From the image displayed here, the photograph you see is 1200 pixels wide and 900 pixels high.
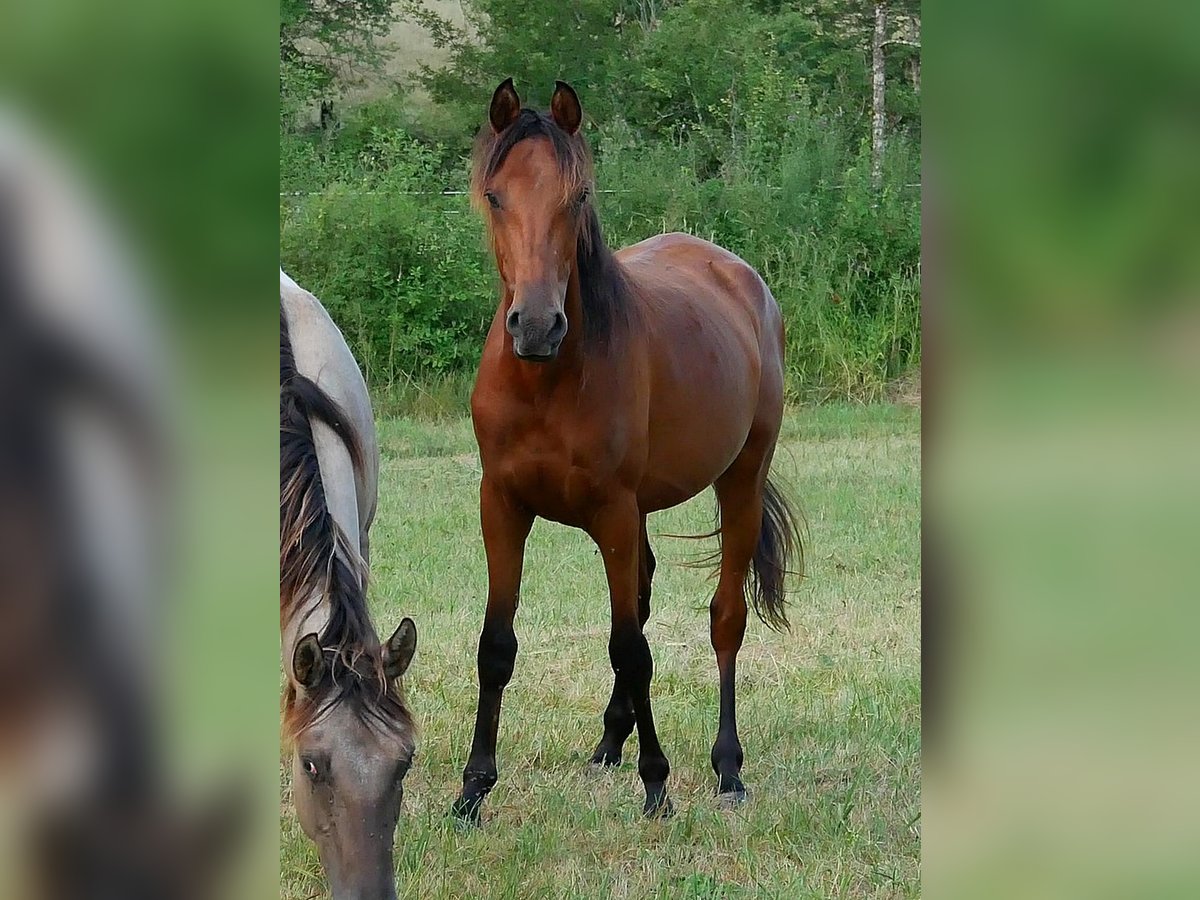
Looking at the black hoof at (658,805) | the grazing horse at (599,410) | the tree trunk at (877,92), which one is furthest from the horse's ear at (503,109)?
the tree trunk at (877,92)

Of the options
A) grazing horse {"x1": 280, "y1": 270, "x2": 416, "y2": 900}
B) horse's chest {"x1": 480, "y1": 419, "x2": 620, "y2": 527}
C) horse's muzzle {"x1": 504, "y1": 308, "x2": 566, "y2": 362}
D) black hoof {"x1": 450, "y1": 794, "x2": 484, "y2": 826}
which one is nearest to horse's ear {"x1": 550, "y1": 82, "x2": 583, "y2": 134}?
horse's muzzle {"x1": 504, "y1": 308, "x2": 566, "y2": 362}

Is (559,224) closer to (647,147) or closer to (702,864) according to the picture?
(702,864)

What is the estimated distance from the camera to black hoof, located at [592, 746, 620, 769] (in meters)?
3.40

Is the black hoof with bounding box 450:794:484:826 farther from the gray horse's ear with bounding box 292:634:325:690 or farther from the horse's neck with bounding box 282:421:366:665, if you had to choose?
the gray horse's ear with bounding box 292:634:325:690

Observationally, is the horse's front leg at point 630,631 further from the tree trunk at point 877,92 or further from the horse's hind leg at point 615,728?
the tree trunk at point 877,92

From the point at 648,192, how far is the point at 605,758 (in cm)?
457

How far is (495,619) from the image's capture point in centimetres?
306

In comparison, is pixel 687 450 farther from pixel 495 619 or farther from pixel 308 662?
pixel 308 662

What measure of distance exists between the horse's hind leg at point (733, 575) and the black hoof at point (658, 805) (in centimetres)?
26

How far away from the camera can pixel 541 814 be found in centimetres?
298

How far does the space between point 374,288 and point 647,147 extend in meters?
1.99

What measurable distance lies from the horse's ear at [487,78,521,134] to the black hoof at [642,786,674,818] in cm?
174

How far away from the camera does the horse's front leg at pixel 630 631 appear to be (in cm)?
297
